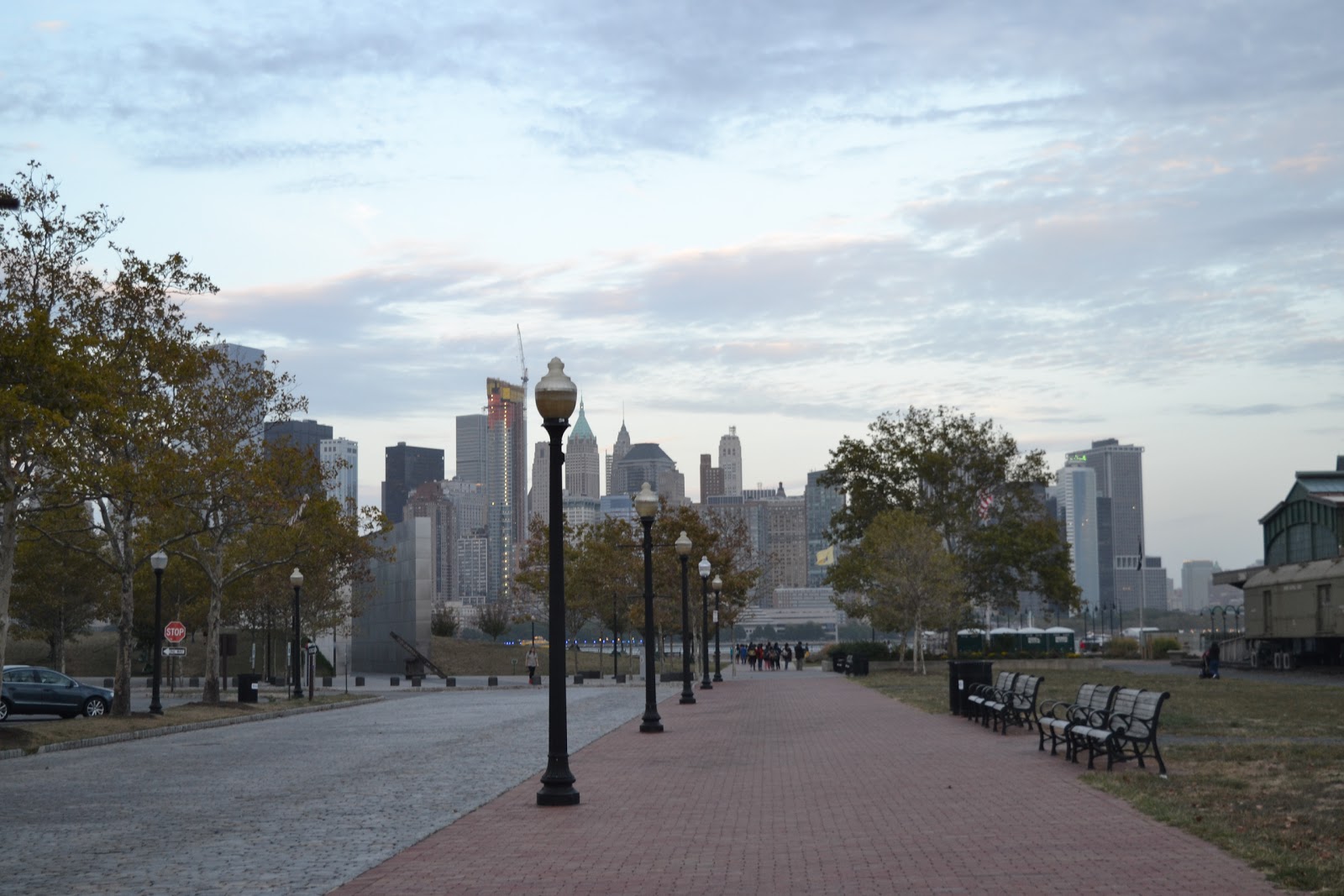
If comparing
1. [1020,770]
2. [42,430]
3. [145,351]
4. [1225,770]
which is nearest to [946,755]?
[1020,770]

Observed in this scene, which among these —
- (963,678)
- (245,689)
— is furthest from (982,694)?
(245,689)

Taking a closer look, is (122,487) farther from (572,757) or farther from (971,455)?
(971,455)

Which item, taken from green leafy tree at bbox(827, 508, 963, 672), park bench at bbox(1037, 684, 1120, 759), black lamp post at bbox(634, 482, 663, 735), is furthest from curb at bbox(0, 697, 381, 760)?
green leafy tree at bbox(827, 508, 963, 672)

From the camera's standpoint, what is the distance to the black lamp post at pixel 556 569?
1465cm

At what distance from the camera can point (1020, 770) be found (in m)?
16.7

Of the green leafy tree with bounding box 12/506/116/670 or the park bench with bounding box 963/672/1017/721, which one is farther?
the green leafy tree with bounding box 12/506/116/670

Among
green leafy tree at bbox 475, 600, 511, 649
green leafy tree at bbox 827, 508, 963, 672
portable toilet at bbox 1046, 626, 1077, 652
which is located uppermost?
green leafy tree at bbox 827, 508, 963, 672

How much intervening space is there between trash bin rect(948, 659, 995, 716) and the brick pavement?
7.10m

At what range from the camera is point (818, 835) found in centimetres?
1197

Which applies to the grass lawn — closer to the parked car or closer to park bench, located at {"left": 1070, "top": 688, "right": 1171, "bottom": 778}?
park bench, located at {"left": 1070, "top": 688, "right": 1171, "bottom": 778}

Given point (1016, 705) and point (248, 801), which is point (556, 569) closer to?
point (248, 801)

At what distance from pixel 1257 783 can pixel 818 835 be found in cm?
548

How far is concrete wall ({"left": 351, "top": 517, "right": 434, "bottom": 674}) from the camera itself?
7812cm

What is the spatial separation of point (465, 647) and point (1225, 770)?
7358 cm
